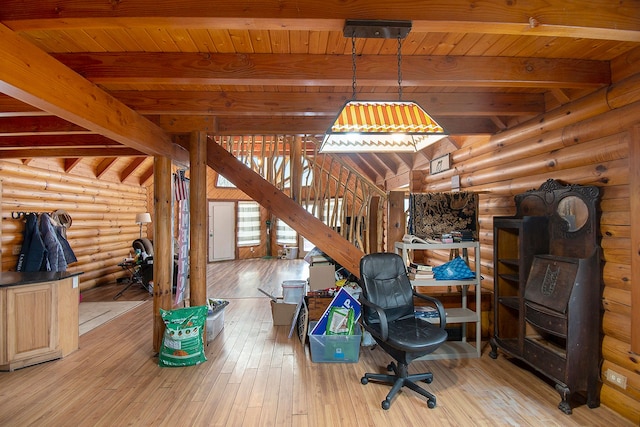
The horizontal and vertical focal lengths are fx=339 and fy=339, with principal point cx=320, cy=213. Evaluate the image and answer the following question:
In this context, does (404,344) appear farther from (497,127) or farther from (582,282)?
(497,127)

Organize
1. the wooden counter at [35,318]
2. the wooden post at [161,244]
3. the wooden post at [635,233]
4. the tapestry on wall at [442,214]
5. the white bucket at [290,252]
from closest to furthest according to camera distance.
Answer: the wooden post at [635,233] < the wooden counter at [35,318] < the wooden post at [161,244] < the tapestry on wall at [442,214] < the white bucket at [290,252]

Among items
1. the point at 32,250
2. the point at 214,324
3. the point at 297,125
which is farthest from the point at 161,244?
the point at 32,250

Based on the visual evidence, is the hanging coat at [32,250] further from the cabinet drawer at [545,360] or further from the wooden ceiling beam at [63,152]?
the cabinet drawer at [545,360]

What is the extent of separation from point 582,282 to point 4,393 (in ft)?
15.2

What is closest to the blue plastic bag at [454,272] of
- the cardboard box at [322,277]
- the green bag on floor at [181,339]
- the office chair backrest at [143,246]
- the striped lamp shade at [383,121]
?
the cardboard box at [322,277]

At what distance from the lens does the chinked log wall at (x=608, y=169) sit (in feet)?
7.80

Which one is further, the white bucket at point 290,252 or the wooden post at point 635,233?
the white bucket at point 290,252

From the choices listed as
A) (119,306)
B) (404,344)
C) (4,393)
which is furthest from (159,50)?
(119,306)

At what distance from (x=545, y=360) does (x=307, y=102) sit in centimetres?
298

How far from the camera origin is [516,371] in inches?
124

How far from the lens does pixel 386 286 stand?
304 centimetres

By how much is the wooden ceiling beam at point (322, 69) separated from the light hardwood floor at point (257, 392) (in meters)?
2.43

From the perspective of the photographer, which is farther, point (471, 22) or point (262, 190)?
point (262, 190)

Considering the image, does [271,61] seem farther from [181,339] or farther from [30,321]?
[30,321]
